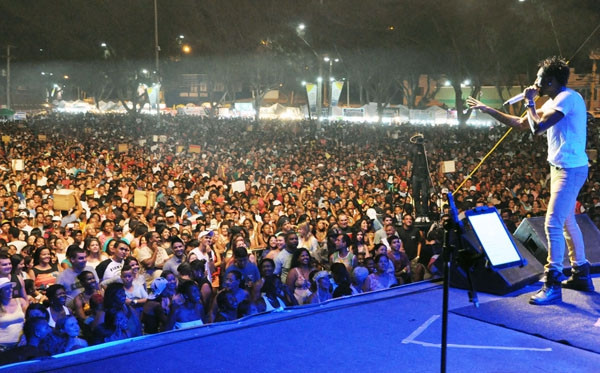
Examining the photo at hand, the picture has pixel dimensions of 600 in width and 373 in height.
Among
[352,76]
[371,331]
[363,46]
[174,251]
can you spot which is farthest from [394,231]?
[352,76]

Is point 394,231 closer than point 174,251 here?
No

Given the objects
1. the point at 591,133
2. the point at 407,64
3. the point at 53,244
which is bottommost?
the point at 53,244

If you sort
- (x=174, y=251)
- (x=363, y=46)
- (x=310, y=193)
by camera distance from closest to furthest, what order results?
(x=174, y=251) < (x=310, y=193) < (x=363, y=46)

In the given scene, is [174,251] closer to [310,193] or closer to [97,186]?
[310,193]

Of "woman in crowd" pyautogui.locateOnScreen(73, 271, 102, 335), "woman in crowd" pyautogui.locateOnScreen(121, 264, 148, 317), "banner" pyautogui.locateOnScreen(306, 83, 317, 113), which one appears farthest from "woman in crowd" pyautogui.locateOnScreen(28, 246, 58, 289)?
"banner" pyautogui.locateOnScreen(306, 83, 317, 113)

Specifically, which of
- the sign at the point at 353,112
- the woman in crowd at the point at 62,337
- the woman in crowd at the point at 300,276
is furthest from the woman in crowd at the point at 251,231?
the sign at the point at 353,112

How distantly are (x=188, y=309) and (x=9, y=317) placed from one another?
4.90ft

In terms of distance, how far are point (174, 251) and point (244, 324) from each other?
11.6 feet

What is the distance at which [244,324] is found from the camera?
14.0 feet

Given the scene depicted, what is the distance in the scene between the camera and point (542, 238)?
5578 mm

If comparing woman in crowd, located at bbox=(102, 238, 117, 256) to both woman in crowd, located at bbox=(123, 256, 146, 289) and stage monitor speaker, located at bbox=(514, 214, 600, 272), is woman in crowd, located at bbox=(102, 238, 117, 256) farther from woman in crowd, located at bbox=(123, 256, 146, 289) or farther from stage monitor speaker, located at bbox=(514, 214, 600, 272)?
stage monitor speaker, located at bbox=(514, 214, 600, 272)

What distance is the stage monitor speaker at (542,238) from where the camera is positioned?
545 cm

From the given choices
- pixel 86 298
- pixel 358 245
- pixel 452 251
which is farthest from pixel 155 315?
pixel 452 251

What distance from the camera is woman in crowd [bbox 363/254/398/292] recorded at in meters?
6.63
